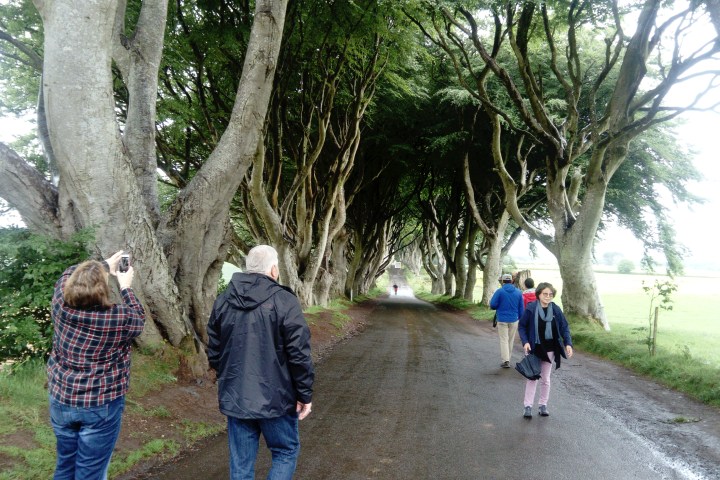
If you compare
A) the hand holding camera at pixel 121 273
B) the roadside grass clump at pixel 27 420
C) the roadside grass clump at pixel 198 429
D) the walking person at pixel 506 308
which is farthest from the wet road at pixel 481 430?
the hand holding camera at pixel 121 273

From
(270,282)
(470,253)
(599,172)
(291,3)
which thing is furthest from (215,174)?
(470,253)

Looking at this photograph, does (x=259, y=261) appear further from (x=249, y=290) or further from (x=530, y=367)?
(x=530, y=367)

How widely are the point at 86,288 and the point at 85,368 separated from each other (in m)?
0.57

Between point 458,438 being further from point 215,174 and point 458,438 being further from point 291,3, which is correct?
point 291,3

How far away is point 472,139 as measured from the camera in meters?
20.3

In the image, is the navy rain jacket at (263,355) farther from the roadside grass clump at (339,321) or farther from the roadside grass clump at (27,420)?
the roadside grass clump at (339,321)

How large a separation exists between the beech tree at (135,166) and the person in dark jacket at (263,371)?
3151mm

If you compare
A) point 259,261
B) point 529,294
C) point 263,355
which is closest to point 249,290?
point 259,261

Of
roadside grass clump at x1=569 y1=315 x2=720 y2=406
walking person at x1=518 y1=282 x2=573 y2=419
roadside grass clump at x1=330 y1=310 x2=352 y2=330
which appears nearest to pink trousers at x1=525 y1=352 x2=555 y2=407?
walking person at x1=518 y1=282 x2=573 y2=419

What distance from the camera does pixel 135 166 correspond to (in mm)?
6684

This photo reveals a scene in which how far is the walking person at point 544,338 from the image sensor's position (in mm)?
6195

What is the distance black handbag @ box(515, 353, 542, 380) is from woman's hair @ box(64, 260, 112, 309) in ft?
16.3

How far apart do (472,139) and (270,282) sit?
60.5 feet

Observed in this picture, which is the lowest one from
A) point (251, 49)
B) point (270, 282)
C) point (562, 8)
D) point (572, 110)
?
point (270, 282)
